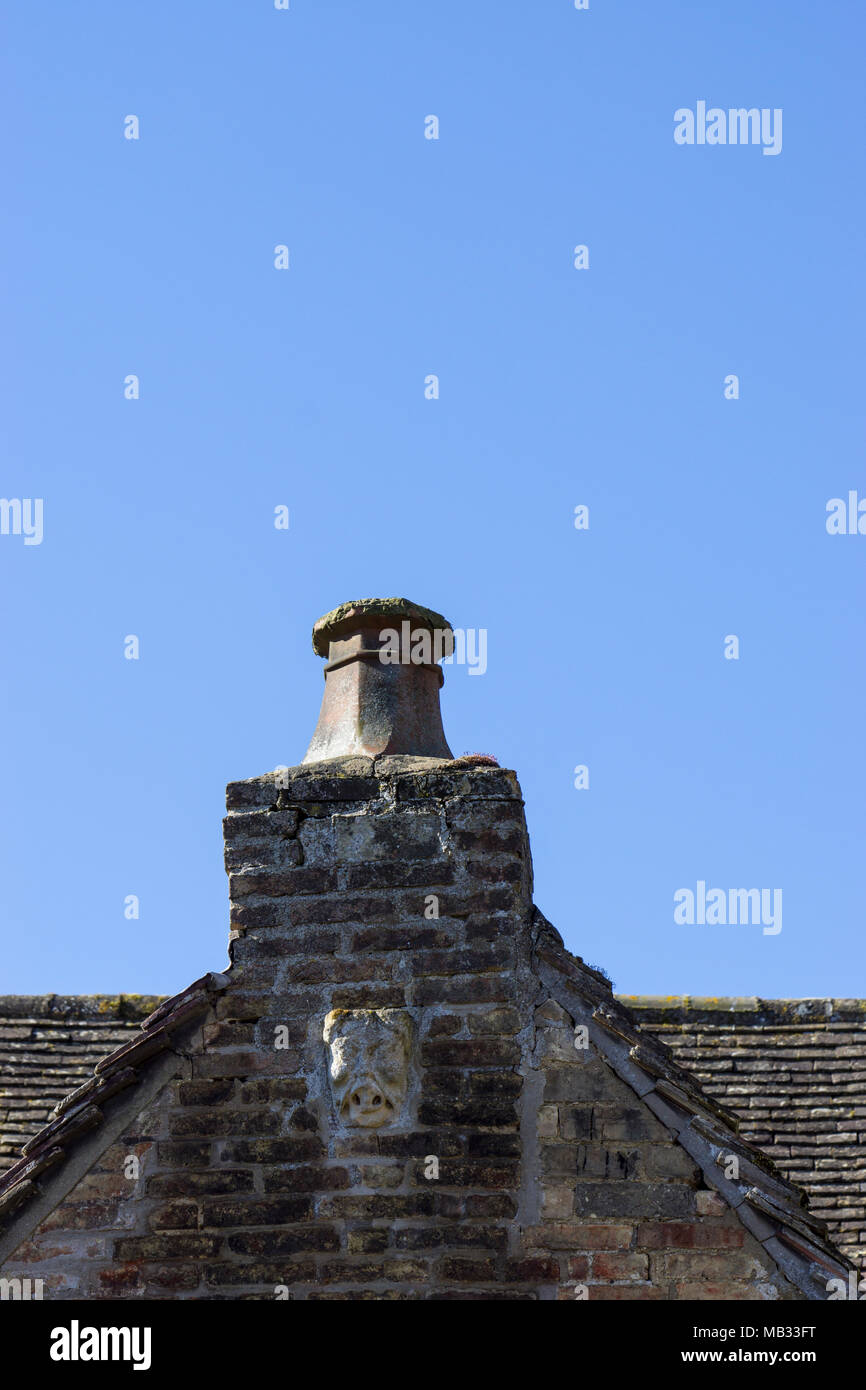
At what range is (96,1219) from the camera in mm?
6898

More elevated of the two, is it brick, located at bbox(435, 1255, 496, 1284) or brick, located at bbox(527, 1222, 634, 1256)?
brick, located at bbox(527, 1222, 634, 1256)

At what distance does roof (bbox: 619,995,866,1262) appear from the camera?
9.19m

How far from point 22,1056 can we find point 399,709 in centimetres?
346

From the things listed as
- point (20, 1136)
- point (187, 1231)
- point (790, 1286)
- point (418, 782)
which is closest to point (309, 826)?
point (418, 782)

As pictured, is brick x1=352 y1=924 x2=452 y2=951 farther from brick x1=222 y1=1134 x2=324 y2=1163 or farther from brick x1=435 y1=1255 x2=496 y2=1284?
brick x1=435 y1=1255 x2=496 y2=1284

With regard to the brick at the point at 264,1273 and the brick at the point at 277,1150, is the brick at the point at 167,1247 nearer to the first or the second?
the brick at the point at 264,1273

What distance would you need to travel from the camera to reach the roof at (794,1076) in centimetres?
919

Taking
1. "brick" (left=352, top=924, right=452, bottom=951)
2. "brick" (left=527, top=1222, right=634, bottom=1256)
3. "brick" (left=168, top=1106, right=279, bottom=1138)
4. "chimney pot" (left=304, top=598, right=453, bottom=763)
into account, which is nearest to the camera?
"brick" (left=527, top=1222, right=634, bottom=1256)

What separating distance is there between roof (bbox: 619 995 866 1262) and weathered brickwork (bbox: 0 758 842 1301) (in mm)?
2431

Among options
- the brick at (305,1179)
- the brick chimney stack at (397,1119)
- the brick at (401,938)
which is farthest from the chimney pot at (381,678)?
the brick at (305,1179)

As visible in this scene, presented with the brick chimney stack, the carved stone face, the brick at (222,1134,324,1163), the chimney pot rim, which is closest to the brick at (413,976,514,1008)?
the brick chimney stack

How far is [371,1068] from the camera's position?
6.90 metres
